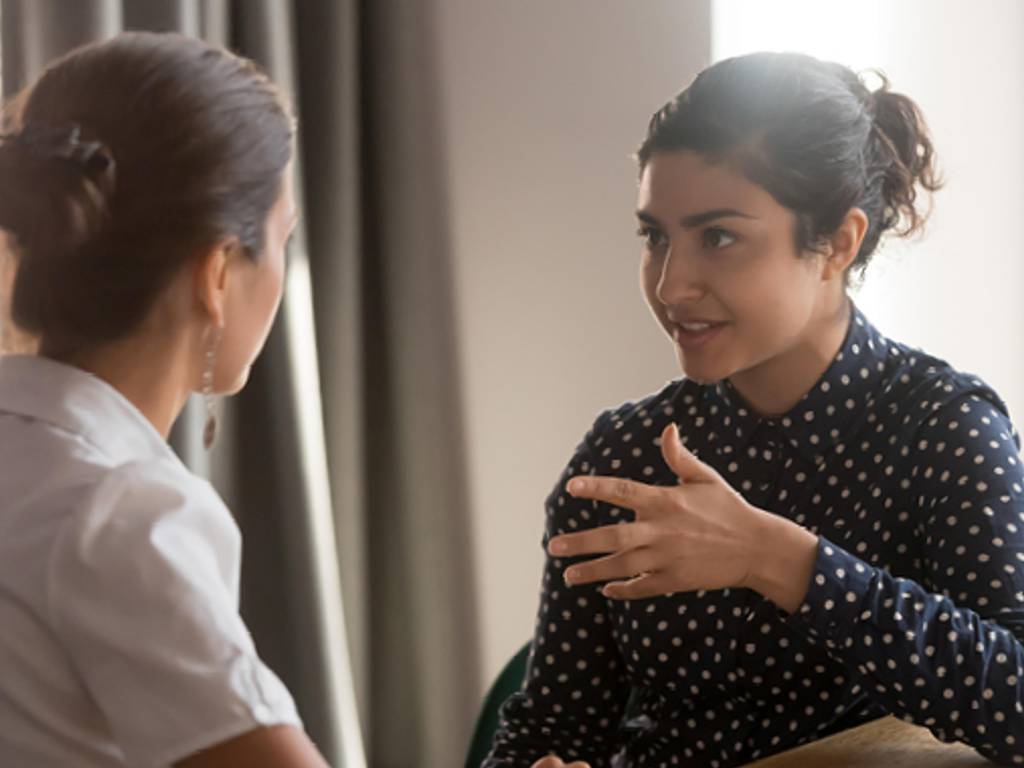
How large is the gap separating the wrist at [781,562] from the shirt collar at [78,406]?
530 mm

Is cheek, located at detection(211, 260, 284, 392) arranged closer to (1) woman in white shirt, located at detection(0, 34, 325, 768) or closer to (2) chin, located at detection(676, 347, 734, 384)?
(1) woman in white shirt, located at detection(0, 34, 325, 768)

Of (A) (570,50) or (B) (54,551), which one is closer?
(B) (54,551)

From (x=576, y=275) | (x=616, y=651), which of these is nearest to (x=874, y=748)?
(x=616, y=651)

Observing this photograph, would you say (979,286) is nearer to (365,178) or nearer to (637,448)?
(365,178)

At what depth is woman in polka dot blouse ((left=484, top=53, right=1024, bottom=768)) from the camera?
148cm

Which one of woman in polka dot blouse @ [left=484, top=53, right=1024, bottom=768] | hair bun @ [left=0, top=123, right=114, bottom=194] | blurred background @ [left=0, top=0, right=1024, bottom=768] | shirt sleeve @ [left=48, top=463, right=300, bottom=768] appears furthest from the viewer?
blurred background @ [left=0, top=0, right=1024, bottom=768]

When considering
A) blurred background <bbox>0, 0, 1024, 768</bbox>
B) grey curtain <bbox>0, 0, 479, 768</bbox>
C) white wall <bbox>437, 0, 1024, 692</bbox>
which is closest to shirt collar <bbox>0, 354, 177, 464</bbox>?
grey curtain <bbox>0, 0, 479, 768</bbox>

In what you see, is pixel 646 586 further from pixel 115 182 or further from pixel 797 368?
pixel 115 182

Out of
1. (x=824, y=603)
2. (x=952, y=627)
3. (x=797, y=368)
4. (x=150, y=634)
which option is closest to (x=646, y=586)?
(x=824, y=603)

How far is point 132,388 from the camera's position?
3.60 ft

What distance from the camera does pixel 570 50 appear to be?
2795 mm

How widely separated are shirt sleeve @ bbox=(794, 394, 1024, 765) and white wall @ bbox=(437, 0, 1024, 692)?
1407 mm

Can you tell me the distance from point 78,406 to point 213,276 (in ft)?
0.50

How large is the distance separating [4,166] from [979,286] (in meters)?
2.10
